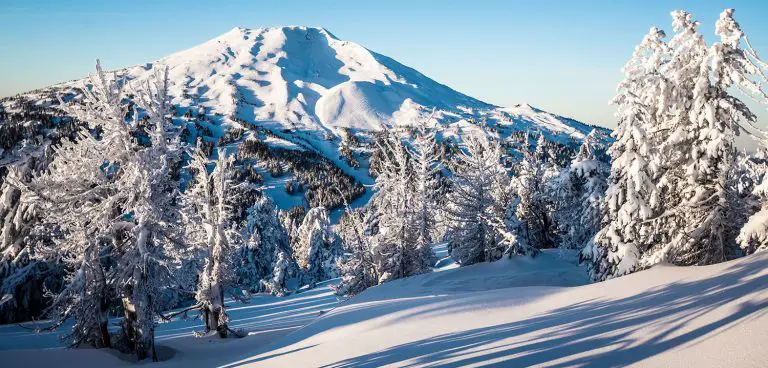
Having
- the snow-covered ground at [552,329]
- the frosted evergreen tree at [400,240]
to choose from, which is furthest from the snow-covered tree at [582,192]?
the snow-covered ground at [552,329]

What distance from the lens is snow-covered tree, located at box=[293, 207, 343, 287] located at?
6575cm

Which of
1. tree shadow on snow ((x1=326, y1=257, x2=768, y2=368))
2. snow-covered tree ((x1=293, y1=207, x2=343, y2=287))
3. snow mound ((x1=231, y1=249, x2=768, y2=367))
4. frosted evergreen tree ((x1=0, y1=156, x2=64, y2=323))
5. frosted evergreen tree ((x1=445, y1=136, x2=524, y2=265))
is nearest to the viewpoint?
snow mound ((x1=231, y1=249, x2=768, y2=367))

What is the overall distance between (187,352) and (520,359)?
15535 millimetres

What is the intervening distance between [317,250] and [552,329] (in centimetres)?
6027

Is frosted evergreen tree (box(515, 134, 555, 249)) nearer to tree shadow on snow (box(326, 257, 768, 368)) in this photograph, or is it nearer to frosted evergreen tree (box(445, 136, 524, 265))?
frosted evergreen tree (box(445, 136, 524, 265))

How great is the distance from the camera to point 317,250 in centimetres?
6688

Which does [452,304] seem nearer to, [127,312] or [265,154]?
[127,312]

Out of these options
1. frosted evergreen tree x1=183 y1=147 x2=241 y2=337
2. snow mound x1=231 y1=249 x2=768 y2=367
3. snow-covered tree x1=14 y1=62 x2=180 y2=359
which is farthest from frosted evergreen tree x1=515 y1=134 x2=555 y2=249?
snow-covered tree x1=14 y1=62 x2=180 y2=359

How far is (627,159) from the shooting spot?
1539 cm

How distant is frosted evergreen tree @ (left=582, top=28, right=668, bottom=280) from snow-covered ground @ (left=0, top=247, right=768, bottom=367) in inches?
144

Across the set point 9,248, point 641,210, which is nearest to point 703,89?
point 641,210

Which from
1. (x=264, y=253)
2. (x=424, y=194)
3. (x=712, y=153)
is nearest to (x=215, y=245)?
(x=424, y=194)

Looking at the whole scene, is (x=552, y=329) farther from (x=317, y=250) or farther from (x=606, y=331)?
(x=317, y=250)

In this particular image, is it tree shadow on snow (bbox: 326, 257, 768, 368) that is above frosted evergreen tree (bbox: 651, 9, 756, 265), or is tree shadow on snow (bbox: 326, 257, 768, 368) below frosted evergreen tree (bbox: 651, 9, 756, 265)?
below
